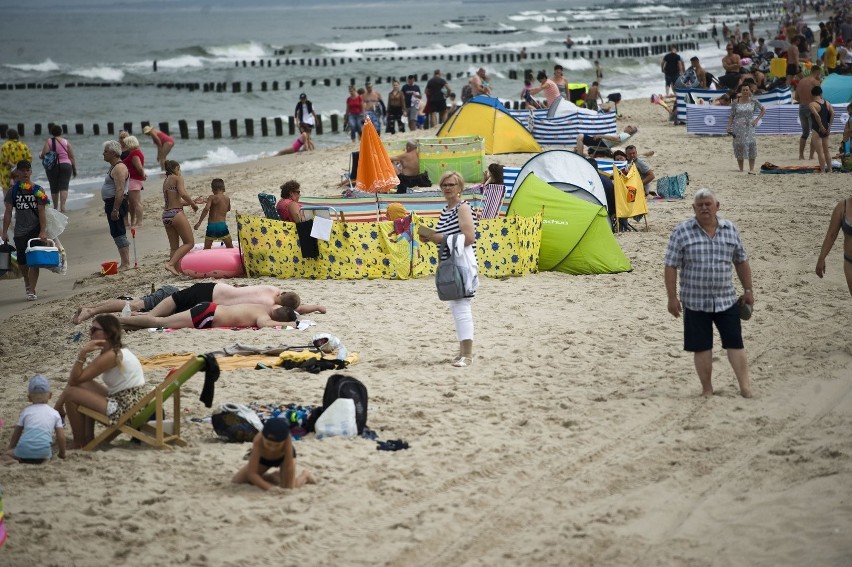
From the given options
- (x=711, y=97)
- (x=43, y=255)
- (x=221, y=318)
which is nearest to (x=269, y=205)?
(x=43, y=255)

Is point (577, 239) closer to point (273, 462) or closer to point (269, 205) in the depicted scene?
point (269, 205)

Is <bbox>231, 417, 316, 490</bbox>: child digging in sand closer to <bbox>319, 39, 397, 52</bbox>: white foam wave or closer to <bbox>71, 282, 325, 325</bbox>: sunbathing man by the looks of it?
<bbox>71, 282, 325, 325</bbox>: sunbathing man

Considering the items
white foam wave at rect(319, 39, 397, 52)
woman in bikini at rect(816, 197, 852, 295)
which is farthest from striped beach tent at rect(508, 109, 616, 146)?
white foam wave at rect(319, 39, 397, 52)

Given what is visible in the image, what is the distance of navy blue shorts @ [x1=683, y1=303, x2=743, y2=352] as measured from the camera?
671 cm

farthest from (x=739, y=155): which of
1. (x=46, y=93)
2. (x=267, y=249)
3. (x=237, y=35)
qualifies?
(x=237, y=35)

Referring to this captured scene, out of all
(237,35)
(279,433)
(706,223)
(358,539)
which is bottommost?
(358,539)

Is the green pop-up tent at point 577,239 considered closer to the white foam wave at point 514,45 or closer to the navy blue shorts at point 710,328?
the navy blue shorts at point 710,328

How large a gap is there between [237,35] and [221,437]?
358ft

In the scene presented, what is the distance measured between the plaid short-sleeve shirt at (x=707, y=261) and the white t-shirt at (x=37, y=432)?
A: 3910mm

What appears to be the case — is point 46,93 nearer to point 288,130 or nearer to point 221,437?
point 288,130

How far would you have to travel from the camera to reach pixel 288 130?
33.0 metres

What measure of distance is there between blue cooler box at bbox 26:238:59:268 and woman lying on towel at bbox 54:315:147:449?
5.19m

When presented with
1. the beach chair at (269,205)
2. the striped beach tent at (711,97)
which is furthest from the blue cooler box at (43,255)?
the striped beach tent at (711,97)

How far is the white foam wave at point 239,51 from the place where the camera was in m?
79.1
